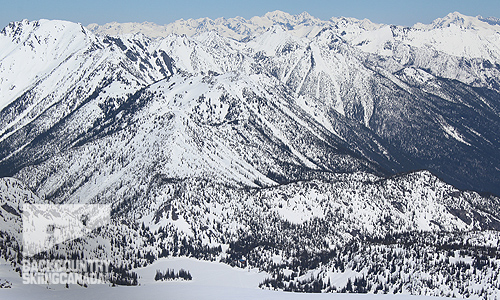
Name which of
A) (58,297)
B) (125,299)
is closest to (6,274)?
(58,297)

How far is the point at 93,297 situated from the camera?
19412 centimetres

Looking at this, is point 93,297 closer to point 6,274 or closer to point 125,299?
point 125,299

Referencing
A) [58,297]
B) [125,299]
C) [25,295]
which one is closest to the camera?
[25,295]

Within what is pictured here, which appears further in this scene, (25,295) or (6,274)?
(6,274)

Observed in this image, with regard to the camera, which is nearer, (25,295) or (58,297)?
(25,295)

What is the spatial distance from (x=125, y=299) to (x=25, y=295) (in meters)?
36.4

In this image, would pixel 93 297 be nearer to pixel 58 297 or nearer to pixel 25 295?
pixel 58 297

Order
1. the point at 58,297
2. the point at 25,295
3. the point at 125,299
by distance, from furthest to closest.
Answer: the point at 125,299 → the point at 58,297 → the point at 25,295

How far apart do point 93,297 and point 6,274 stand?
30.9m

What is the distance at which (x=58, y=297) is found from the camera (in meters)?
184

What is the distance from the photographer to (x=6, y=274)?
199 m

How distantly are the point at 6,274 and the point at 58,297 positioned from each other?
88.4 ft

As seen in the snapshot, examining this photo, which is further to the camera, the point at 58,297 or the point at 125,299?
the point at 125,299

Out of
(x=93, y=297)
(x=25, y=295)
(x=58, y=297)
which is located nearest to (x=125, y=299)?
(x=93, y=297)
